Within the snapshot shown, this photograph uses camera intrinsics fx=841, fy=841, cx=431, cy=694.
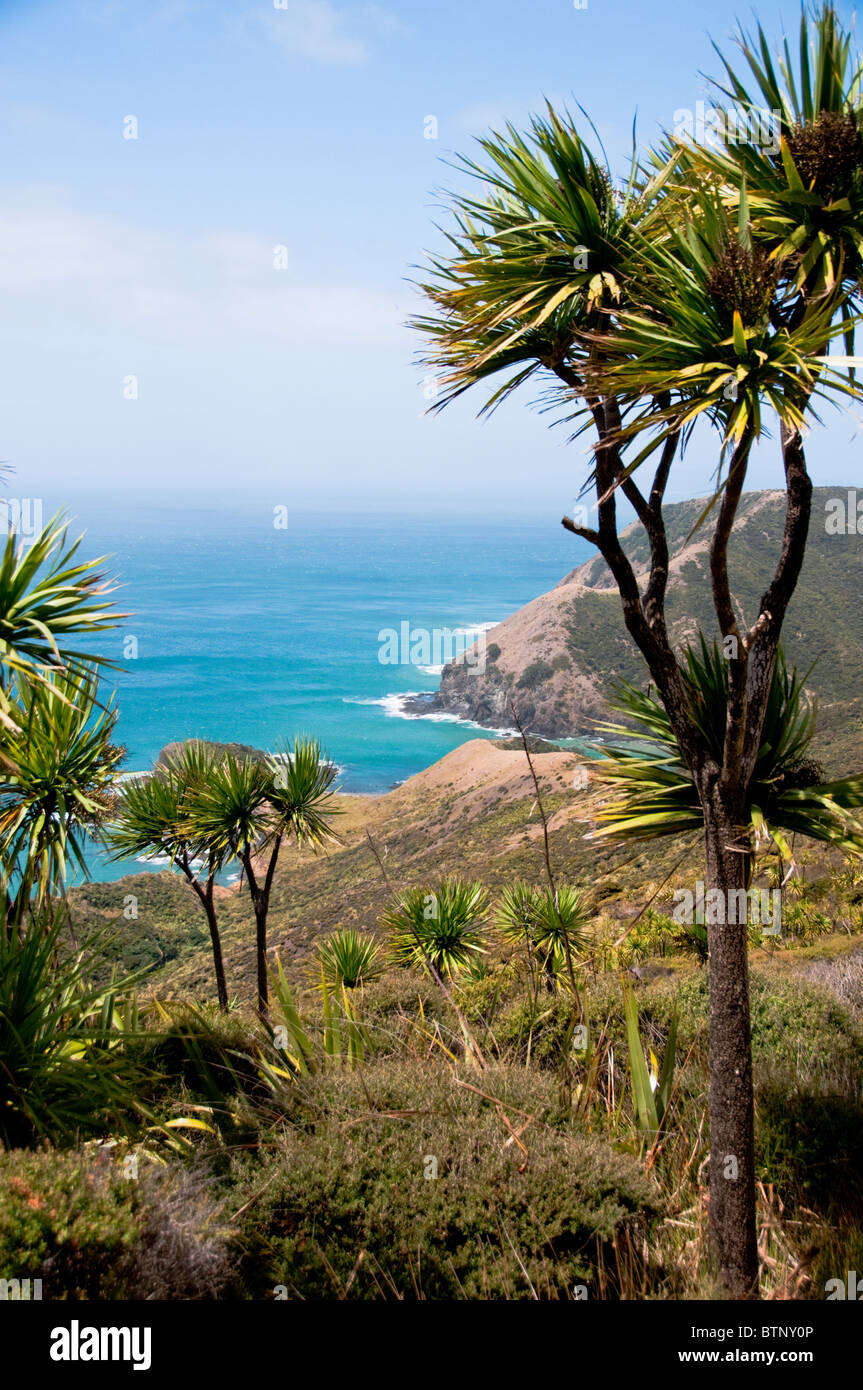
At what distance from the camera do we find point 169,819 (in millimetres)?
9281

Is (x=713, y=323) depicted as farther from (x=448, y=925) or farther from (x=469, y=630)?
(x=469, y=630)

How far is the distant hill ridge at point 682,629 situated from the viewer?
2295 inches

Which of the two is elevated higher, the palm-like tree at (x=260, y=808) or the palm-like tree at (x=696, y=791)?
the palm-like tree at (x=696, y=791)

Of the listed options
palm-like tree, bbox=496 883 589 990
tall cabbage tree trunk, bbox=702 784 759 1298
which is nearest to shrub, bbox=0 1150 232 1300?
tall cabbage tree trunk, bbox=702 784 759 1298

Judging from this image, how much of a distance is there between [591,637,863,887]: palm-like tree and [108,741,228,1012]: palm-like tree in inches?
241

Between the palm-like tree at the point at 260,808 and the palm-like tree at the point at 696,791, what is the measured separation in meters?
5.79

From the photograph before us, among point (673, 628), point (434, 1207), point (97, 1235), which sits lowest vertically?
point (434, 1207)

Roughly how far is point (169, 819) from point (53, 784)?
11.5 ft

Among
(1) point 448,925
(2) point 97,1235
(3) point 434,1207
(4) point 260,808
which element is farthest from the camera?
(1) point 448,925

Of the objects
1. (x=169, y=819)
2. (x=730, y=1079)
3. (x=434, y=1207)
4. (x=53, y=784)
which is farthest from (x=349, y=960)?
(x=730, y=1079)

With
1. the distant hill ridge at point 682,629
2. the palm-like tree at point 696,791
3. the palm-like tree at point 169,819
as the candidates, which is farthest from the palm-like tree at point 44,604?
the distant hill ridge at point 682,629

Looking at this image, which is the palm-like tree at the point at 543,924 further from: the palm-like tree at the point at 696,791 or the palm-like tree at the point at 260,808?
the palm-like tree at the point at 696,791
